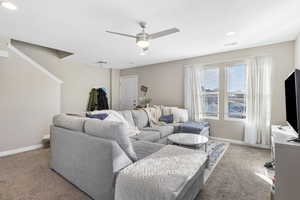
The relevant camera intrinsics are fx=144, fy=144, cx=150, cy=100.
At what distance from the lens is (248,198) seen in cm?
175

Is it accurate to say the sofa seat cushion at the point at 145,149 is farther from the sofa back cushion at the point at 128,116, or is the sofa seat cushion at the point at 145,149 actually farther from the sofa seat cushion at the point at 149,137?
→ the sofa back cushion at the point at 128,116

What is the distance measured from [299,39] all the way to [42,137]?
5.87 meters

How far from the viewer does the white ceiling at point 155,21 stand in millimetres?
1926

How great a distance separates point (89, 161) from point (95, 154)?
0.16m

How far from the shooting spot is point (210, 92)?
4262 millimetres

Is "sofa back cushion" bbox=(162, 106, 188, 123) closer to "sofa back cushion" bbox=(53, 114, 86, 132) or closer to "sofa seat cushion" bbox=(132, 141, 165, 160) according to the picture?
"sofa seat cushion" bbox=(132, 141, 165, 160)

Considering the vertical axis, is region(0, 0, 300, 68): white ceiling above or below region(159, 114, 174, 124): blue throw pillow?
above

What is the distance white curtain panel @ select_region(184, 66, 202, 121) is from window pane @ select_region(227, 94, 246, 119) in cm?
80

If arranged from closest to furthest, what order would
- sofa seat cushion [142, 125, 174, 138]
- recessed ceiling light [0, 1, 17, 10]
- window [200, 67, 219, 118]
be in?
recessed ceiling light [0, 1, 17, 10], sofa seat cushion [142, 125, 174, 138], window [200, 67, 219, 118]

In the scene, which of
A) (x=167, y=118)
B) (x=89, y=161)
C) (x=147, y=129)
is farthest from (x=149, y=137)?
(x=167, y=118)

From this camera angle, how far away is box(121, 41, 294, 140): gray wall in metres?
3.28

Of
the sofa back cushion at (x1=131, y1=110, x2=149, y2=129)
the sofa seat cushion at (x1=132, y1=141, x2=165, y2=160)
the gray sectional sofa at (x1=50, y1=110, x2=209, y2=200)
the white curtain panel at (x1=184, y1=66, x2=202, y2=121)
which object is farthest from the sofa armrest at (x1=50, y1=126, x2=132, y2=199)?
the white curtain panel at (x1=184, y1=66, x2=202, y2=121)

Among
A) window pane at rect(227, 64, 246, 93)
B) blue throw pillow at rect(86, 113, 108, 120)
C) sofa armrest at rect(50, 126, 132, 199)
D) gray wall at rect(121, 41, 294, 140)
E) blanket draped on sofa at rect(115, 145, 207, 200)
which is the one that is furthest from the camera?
window pane at rect(227, 64, 246, 93)

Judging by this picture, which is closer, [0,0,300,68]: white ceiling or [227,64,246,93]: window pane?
[0,0,300,68]: white ceiling
